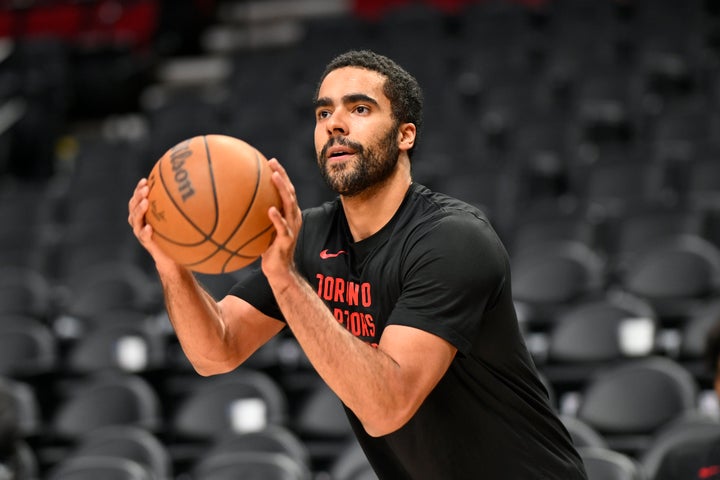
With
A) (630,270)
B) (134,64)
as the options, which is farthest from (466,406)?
(134,64)

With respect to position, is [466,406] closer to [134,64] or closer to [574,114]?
[574,114]

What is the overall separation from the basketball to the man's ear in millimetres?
352

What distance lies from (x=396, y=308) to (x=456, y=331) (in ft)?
0.44

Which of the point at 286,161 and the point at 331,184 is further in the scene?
the point at 286,161

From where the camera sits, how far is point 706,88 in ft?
27.5

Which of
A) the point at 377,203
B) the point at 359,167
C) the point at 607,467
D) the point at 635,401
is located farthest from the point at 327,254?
the point at 635,401

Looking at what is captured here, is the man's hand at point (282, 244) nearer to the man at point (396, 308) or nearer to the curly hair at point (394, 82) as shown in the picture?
the man at point (396, 308)

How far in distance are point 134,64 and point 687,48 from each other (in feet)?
18.8

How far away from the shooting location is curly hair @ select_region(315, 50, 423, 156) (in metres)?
2.44

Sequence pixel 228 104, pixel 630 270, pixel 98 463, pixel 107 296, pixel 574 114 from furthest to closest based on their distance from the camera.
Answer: pixel 228 104, pixel 574 114, pixel 107 296, pixel 630 270, pixel 98 463

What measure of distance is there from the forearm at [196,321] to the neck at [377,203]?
396 mm

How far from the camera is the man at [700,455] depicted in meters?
3.11

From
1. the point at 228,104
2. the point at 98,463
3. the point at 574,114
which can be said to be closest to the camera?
the point at 98,463

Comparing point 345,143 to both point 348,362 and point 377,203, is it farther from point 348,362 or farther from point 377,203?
point 348,362
